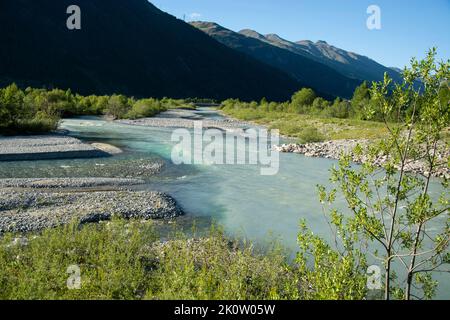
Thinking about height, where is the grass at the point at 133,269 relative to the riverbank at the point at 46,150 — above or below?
below

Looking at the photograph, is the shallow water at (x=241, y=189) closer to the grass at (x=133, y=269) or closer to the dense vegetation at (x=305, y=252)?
the dense vegetation at (x=305, y=252)

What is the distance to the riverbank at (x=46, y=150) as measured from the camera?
108 ft

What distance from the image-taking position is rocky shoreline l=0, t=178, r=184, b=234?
16.3 m

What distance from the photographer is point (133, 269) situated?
11.3 metres

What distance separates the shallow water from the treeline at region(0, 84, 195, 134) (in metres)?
14.3

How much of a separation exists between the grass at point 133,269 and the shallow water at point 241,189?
12.2ft

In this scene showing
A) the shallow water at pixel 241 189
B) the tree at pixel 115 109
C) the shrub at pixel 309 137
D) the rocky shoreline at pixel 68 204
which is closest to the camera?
the rocky shoreline at pixel 68 204

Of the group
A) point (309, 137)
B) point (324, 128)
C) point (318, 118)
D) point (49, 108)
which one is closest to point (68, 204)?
point (309, 137)

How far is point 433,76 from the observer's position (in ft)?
27.3

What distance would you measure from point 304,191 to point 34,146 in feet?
84.0

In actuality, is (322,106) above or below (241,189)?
above

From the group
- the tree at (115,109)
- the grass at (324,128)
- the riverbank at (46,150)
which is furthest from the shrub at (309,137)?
the tree at (115,109)

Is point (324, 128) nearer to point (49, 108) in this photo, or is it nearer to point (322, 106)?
point (322, 106)

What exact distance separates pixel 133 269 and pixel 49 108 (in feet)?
171
